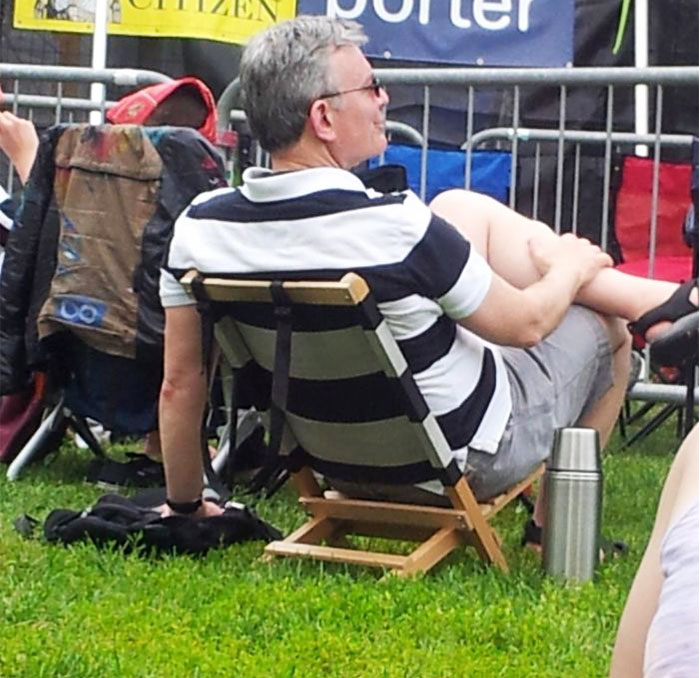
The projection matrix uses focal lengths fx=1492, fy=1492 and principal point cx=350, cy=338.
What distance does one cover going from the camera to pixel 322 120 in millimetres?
3232

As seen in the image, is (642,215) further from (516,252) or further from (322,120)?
(322,120)

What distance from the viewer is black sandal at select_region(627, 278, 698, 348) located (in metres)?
3.12

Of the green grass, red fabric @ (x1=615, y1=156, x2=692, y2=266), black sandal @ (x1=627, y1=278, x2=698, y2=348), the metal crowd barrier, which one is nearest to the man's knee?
black sandal @ (x1=627, y1=278, x2=698, y2=348)

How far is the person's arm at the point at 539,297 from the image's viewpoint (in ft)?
10.3

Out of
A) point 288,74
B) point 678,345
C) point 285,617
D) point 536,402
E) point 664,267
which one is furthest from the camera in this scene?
point 664,267

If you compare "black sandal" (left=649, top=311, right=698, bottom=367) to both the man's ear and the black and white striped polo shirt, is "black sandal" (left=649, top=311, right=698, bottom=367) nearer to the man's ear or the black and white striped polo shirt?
the black and white striped polo shirt

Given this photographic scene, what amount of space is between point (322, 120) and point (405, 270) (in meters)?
0.42

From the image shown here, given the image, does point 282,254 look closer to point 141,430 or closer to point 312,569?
point 312,569

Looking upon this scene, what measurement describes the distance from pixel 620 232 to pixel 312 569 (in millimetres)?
3345

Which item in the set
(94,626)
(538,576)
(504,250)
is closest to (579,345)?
(504,250)

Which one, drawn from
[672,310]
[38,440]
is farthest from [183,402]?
[38,440]

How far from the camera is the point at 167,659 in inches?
103

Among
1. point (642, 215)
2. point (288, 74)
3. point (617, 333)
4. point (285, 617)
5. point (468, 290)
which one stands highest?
point (288, 74)

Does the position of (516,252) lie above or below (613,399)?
above
